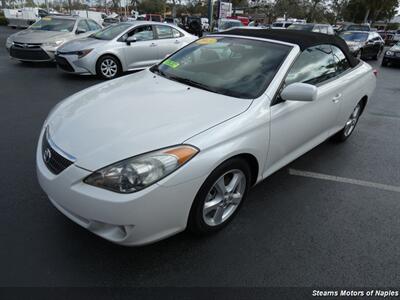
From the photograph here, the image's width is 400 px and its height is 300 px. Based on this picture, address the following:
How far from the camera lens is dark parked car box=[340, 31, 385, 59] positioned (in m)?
14.5

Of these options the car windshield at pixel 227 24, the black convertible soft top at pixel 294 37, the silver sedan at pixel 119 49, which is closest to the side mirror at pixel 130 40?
the silver sedan at pixel 119 49

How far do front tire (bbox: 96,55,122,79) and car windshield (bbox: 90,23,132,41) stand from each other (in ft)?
1.84

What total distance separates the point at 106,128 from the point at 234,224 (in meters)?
1.37

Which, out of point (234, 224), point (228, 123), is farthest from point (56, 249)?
point (228, 123)

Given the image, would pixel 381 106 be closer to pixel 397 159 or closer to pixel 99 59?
pixel 397 159

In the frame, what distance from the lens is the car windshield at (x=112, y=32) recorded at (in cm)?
783

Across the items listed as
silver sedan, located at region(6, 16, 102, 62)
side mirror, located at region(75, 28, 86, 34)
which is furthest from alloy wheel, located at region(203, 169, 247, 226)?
side mirror, located at region(75, 28, 86, 34)

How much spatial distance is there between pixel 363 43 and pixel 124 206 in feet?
54.1

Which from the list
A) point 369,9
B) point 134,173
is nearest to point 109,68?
point 134,173

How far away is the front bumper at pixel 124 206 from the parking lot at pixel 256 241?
1.10 ft

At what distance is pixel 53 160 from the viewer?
2100mm

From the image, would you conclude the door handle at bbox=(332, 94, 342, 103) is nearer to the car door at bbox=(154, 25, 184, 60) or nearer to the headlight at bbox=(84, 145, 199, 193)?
the headlight at bbox=(84, 145, 199, 193)

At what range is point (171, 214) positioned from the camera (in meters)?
1.99

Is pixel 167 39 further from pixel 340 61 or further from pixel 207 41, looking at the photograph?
pixel 340 61
